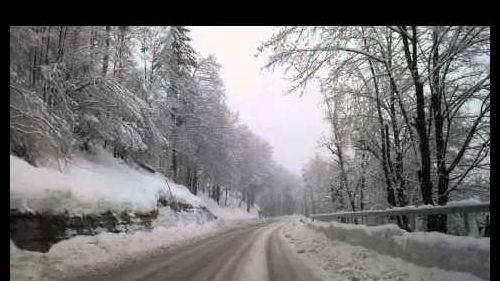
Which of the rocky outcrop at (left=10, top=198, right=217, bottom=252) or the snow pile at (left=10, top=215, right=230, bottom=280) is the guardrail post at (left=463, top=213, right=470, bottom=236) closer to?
the snow pile at (left=10, top=215, right=230, bottom=280)

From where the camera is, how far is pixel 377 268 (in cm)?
1009

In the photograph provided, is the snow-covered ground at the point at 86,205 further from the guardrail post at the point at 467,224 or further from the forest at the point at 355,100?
the guardrail post at the point at 467,224

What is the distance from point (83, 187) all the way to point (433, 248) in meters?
12.2

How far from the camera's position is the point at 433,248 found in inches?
328

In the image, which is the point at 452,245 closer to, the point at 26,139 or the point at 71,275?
the point at 71,275

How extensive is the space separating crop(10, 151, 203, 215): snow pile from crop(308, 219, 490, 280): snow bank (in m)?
8.69

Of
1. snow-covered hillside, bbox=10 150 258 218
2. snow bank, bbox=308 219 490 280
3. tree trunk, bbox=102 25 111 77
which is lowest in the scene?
snow bank, bbox=308 219 490 280

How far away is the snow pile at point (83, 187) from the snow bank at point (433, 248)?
8685 millimetres

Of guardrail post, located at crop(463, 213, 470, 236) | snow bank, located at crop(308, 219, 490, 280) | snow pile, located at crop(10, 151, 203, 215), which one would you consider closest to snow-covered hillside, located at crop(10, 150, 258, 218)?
snow pile, located at crop(10, 151, 203, 215)

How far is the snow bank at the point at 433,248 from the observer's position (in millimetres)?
6984

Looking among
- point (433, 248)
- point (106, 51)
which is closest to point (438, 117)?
point (433, 248)

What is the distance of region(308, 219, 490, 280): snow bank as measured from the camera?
698 centimetres
